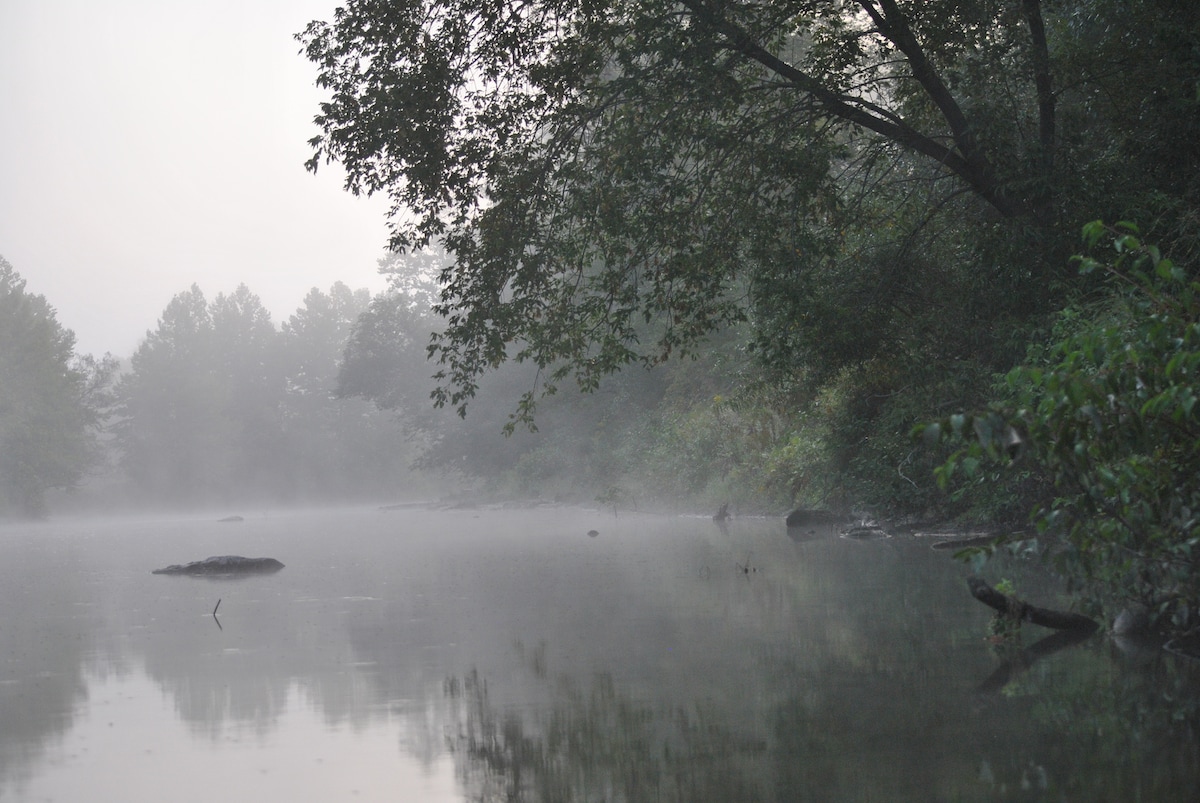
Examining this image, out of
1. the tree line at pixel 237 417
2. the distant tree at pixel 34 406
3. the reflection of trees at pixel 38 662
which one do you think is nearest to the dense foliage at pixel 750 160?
the reflection of trees at pixel 38 662

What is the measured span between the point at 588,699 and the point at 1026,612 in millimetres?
3206

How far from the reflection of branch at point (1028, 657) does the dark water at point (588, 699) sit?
48 mm

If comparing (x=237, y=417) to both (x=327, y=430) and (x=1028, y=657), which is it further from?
(x=1028, y=657)

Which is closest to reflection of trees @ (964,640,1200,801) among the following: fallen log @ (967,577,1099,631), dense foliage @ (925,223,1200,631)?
dense foliage @ (925,223,1200,631)

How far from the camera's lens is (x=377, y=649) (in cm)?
855

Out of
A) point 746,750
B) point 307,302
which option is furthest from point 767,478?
point 307,302

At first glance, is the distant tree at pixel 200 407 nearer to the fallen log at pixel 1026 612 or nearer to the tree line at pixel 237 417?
the tree line at pixel 237 417

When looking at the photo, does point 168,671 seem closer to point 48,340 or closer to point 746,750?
point 746,750

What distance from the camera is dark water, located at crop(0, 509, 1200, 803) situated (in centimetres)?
484

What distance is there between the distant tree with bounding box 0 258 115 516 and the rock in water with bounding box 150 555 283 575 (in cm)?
3800

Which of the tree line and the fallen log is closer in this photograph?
the fallen log

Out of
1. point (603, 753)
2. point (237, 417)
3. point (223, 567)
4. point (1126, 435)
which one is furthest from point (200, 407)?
point (1126, 435)

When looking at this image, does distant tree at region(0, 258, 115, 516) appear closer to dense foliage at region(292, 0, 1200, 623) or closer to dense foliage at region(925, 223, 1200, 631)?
dense foliage at region(292, 0, 1200, 623)

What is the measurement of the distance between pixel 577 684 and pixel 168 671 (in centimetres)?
292
